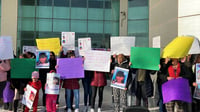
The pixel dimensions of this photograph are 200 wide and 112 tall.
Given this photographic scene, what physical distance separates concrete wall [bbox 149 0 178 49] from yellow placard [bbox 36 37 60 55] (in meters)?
5.95

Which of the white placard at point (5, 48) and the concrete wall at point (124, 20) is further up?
the concrete wall at point (124, 20)

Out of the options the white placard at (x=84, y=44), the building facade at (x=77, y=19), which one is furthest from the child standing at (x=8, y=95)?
the building facade at (x=77, y=19)

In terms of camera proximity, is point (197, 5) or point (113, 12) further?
point (113, 12)

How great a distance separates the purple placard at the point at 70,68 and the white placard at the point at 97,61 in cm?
18

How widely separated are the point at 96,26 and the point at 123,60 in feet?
51.1

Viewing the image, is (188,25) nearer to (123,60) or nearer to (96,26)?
(123,60)

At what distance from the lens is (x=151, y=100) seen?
9969 mm

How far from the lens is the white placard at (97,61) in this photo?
281 inches

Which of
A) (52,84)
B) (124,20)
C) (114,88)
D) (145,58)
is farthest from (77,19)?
(145,58)

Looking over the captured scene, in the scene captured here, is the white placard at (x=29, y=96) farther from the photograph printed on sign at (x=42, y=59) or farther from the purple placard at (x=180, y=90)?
the purple placard at (x=180, y=90)

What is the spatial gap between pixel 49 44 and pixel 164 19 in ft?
24.5

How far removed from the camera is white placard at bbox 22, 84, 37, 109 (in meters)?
6.54

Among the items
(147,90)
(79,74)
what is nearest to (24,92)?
(79,74)

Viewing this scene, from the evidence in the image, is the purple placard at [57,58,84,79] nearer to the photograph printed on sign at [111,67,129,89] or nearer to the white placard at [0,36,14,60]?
the photograph printed on sign at [111,67,129,89]
